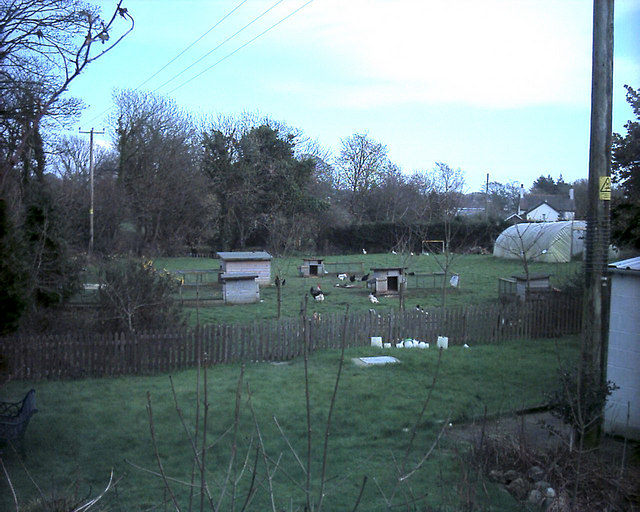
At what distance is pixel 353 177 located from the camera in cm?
5459

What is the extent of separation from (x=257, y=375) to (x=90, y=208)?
19904 mm

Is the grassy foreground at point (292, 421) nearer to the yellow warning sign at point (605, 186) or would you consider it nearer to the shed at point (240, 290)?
the yellow warning sign at point (605, 186)

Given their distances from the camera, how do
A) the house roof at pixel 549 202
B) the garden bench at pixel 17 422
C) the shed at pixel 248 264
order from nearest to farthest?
the garden bench at pixel 17 422 < the shed at pixel 248 264 < the house roof at pixel 549 202

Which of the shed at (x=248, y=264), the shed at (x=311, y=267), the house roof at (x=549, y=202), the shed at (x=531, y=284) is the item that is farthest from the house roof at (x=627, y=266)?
the house roof at (x=549, y=202)

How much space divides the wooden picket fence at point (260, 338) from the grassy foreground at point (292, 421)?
1.35ft

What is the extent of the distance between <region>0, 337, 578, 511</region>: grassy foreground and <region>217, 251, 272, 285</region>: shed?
41.8ft

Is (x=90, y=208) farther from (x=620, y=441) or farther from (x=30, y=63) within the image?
(x=620, y=441)

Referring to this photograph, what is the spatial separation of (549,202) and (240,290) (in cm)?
5792

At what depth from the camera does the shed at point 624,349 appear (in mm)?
7375

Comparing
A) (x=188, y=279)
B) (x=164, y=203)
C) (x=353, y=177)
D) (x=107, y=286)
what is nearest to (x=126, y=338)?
(x=107, y=286)

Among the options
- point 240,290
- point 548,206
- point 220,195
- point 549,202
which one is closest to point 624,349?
point 240,290

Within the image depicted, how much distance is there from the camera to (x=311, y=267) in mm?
30438

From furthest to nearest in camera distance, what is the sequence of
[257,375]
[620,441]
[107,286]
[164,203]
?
[164,203] → [107,286] → [257,375] → [620,441]

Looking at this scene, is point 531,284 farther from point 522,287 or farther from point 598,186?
point 598,186
